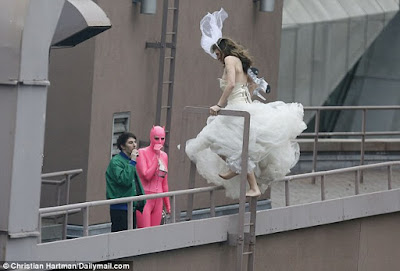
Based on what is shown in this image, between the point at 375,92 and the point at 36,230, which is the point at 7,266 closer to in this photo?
the point at 36,230

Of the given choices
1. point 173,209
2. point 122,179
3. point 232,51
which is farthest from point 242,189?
point 232,51

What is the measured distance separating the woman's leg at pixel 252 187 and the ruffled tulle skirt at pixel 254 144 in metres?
0.12

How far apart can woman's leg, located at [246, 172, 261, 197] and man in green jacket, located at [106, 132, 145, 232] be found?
3.60 feet

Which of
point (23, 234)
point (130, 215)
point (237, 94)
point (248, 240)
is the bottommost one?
point (248, 240)

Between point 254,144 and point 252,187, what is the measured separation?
1.57 ft

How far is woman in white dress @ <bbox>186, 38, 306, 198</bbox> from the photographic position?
15.0 meters

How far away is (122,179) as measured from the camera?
1486 centimetres

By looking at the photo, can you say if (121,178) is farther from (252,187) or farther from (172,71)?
(172,71)

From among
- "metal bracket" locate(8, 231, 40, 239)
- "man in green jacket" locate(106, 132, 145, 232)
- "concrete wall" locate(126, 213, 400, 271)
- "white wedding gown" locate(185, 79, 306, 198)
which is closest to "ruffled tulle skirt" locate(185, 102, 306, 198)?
"white wedding gown" locate(185, 79, 306, 198)

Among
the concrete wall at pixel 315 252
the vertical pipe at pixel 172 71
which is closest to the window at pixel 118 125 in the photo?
the vertical pipe at pixel 172 71

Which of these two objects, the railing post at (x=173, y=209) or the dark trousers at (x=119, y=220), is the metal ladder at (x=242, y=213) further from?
the dark trousers at (x=119, y=220)

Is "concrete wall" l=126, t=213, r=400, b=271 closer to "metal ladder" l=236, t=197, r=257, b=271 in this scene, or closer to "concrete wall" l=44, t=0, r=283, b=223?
"metal ladder" l=236, t=197, r=257, b=271

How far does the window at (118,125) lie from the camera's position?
60.6 feet

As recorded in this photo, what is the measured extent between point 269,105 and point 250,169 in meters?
0.70
